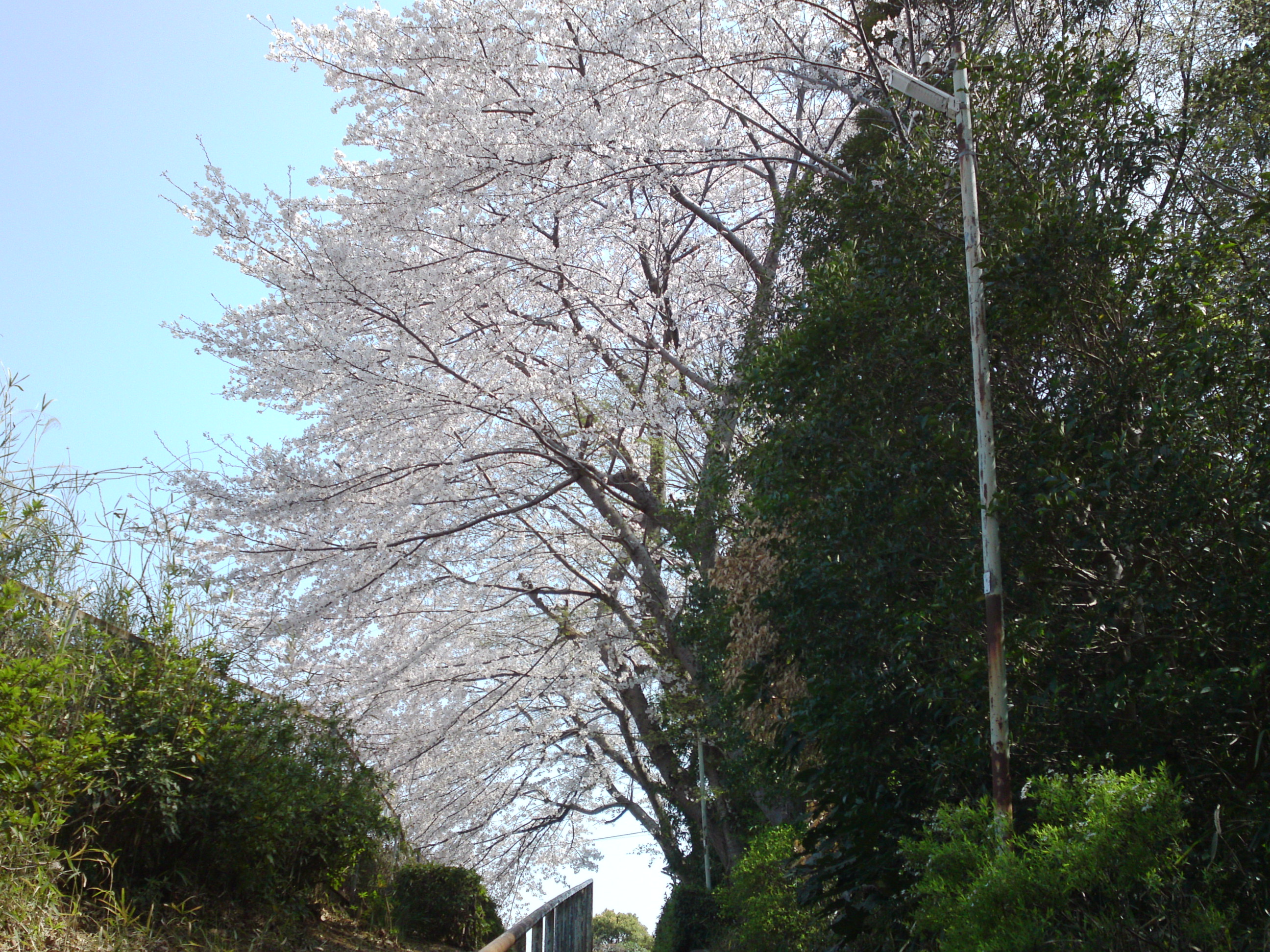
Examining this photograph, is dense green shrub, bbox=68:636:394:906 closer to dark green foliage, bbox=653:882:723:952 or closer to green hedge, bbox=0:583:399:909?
green hedge, bbox=0:583:399:909

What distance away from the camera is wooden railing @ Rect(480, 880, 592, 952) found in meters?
6.73

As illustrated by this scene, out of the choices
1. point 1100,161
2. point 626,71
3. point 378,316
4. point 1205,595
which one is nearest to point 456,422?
point 378,316

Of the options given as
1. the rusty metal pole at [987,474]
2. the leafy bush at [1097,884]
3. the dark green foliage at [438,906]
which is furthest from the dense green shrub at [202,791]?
the rusty metal pole at [987,474]

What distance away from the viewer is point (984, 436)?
5.90 meters

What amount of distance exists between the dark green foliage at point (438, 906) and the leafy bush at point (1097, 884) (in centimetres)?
569

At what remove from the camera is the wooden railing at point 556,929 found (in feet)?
22.1

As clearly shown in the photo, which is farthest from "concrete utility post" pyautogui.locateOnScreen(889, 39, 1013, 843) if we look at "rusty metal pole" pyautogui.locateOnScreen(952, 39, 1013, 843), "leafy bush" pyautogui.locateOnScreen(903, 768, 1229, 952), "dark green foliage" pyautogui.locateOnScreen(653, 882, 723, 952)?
"dark green foliage" pyautogui.locateOnScreen(653, 882, 723, 952)

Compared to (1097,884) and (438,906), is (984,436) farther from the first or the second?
(438,906)

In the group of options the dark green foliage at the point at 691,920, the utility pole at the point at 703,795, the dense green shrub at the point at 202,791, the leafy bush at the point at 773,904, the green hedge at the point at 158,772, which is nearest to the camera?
the green hedge at the point at 158,772

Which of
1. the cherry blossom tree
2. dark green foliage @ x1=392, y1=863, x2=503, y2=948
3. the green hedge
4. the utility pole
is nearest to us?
the green hedge

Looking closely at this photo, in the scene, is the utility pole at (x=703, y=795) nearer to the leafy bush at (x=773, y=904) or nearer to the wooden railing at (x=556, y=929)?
the leafy bush at (x=773, y=904)

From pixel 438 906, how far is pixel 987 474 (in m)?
6.19

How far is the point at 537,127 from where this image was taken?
10.3m

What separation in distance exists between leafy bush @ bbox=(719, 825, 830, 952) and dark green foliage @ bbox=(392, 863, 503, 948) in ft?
8.77
